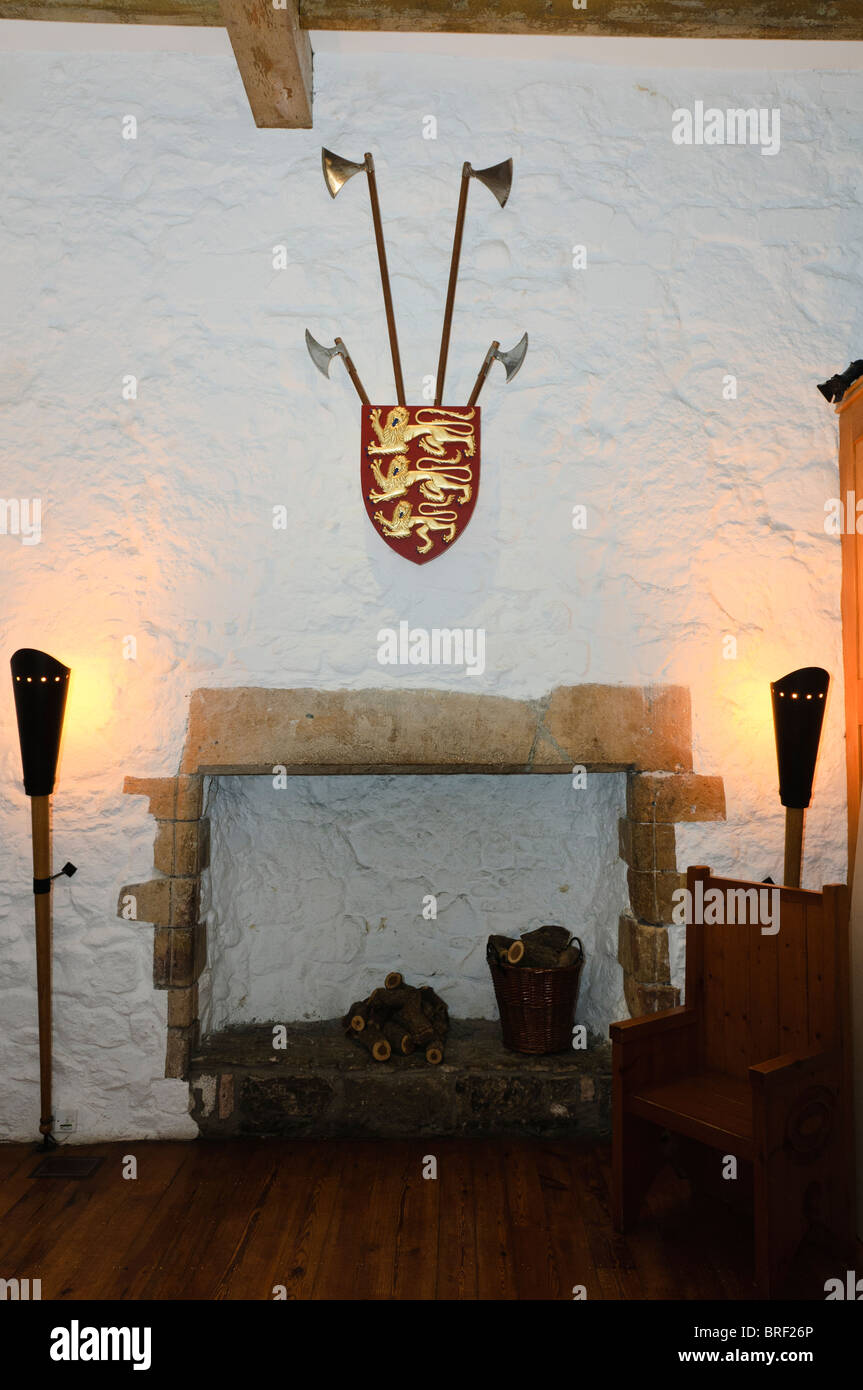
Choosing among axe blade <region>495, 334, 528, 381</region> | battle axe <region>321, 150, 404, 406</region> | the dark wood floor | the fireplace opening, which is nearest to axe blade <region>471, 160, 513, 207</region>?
battle axe <region>321, 150, 404, 406</region>

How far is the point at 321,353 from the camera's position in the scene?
111 inches

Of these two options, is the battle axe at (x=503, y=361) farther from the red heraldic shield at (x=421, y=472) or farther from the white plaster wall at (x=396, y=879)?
the white plaster wall at (x=396, y=879)

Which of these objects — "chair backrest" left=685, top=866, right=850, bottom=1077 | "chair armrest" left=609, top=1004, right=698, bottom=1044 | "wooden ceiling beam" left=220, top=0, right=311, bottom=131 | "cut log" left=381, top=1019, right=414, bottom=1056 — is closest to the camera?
"chair backrest" left=685, top=866, right=850, bottom=1077

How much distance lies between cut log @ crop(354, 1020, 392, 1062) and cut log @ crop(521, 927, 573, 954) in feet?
1.90

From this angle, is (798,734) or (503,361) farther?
(503,361)

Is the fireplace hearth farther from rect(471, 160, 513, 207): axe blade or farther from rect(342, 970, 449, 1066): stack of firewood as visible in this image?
A: rect(471, 160, 513, 207): axe blade

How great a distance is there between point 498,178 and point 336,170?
1.70ft

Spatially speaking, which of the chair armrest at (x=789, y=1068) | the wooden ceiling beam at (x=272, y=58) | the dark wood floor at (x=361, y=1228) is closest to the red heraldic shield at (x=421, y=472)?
the wooden ceiling beam at (x=272, y=58)

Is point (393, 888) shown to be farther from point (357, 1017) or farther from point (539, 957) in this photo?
point (539, 957)

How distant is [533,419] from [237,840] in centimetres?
184

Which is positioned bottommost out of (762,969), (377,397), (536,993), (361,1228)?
(361,1228)

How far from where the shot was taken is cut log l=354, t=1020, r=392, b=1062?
2908mm

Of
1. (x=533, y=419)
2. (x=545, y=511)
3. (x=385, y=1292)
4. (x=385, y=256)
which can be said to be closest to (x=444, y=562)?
(x=545, y=511)

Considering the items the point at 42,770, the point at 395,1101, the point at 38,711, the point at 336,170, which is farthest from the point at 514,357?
the point at 395,1101
